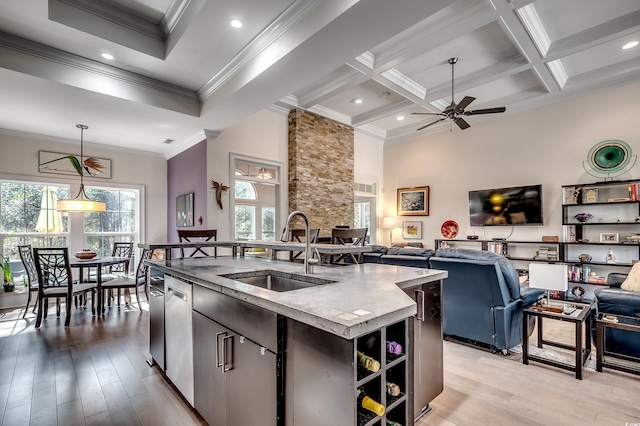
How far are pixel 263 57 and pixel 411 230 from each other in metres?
5.75

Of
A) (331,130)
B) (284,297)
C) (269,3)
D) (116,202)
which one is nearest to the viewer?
(284,297)

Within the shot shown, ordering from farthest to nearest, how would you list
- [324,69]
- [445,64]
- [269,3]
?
[445,64] < [324,69] < [269,3]

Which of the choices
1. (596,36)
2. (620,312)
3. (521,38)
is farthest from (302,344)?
(596,36)

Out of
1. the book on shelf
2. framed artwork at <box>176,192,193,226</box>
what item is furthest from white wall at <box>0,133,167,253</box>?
the book on shelf

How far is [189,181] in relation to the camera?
5.46 meters

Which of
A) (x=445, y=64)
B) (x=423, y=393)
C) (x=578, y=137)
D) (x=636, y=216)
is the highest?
(x=445, y=64)

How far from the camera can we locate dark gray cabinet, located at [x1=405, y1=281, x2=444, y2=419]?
1848 millimetres

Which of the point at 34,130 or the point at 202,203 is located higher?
the point at 34,130

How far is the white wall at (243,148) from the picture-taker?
5.02 m

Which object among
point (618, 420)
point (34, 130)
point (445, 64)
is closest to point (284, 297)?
point (618, 420)

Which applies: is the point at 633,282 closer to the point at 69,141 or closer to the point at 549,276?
the point at 549,276

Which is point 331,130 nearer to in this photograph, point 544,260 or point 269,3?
point 269,3

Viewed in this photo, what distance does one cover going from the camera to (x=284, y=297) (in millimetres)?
1303

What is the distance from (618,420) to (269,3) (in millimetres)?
3972
